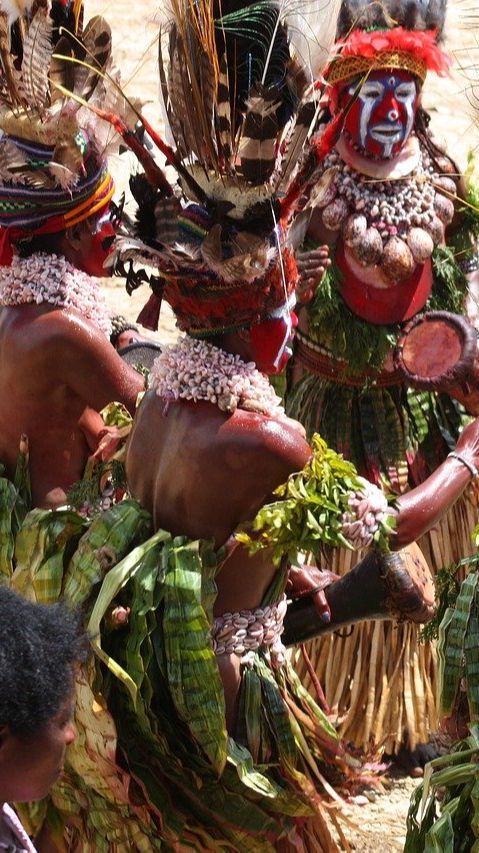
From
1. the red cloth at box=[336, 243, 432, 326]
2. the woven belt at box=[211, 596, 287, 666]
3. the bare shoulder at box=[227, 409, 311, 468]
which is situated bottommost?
the red cloth at box=[336, 243, 432, 326]

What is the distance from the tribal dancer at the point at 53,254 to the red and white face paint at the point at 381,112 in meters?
1.19

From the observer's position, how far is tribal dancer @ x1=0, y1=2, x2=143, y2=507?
13.3ft

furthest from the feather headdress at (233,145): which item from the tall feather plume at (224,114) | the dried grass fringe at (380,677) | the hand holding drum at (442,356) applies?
the dried grass fringe at (380,677)

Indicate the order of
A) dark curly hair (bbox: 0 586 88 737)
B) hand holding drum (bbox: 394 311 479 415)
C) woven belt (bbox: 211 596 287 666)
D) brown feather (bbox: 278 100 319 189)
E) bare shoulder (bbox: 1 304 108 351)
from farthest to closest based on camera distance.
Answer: hand holding drum (bbox: 394 311 479 415) < bare shoulder (bbox: 1 304 108 351) < woven belt (bbox: 211 596 287 666) < brown feather (bbox: 278 100 319 189) < dark curly hair (bbox: 0 586 88 737)

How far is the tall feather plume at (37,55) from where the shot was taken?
4137 mm

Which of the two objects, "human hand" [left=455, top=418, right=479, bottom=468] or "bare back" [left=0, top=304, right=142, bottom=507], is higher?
"human hand" [left=455, top=418, right=479, bottom=468]

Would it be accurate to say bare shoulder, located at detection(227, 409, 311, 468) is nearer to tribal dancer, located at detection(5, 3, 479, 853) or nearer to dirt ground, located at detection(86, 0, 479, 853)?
tribal dancer, located at detection(5, 3, 479, 853)

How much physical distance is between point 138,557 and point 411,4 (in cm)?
285

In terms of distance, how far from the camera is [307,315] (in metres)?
5.26

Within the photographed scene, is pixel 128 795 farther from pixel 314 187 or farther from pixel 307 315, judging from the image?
pixel 307 315

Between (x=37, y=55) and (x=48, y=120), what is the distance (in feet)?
0.64

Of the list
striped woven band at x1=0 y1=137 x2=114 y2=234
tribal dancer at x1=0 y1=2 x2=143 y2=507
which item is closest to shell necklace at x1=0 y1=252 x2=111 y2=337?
tribal dancer at x1=0 y1=2 x2=143 y2=507

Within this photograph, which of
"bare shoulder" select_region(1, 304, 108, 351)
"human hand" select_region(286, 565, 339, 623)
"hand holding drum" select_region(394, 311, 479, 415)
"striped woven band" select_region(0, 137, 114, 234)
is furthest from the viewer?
"hand holding drum" select_region(394, 311, 479, 415)

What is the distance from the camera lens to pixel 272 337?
10.9ft
